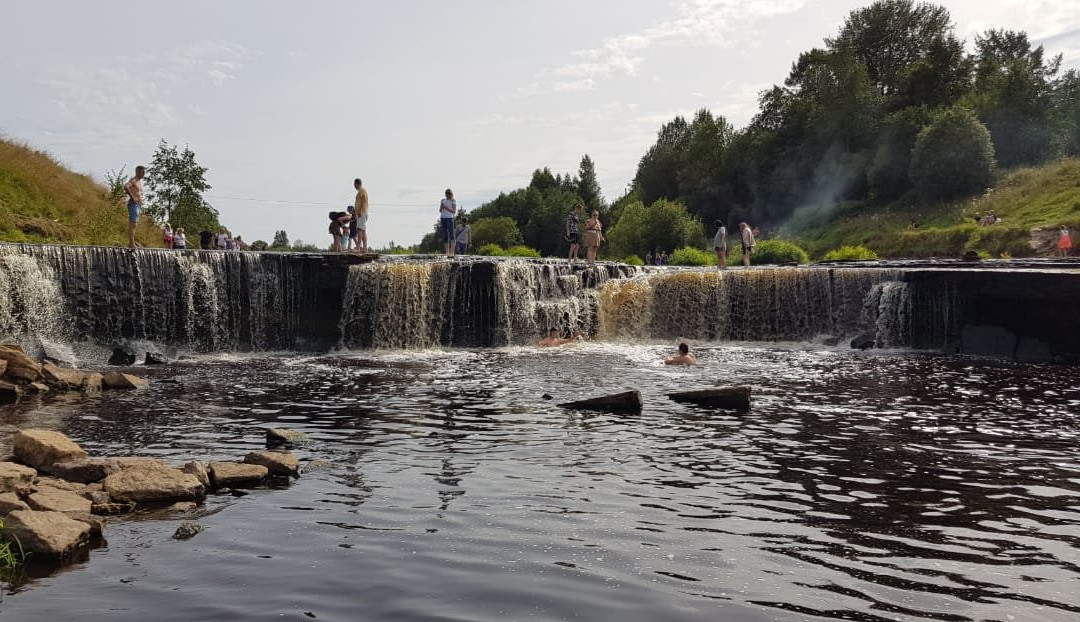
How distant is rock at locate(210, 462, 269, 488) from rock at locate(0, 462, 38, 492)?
1650 mm

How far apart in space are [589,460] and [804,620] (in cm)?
482

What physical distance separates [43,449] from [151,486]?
5.44 ft

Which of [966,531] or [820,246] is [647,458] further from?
[820,246]

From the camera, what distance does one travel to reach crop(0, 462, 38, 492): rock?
324 inches

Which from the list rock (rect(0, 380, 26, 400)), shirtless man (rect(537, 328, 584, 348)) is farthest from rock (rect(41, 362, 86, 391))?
shirtless man (rect(537, 328, 584, 348))

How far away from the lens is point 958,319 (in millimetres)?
23938

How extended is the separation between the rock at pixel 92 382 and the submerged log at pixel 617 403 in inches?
356

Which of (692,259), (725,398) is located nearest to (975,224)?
(692,259)

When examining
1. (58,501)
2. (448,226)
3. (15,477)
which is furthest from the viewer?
(448,226)

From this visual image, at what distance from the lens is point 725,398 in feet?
47.3

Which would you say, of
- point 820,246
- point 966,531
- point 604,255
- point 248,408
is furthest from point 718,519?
point 604,255

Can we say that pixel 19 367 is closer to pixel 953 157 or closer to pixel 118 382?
pixel 118 382

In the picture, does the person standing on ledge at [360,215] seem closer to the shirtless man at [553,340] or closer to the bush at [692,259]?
the shirtless man at [553,340]

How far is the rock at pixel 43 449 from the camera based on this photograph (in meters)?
9.40
